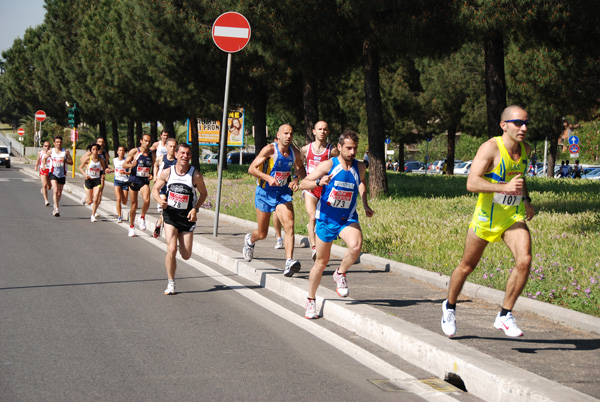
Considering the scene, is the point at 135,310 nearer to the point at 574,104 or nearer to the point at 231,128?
the point at 574,104

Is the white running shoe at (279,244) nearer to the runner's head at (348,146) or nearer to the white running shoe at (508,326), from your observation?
Result: the runner's head at (348,146)

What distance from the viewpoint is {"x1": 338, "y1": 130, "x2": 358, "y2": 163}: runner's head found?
22.4ft

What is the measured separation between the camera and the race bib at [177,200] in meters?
8.30

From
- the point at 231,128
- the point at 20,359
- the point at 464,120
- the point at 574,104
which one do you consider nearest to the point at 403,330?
the point at 20,359

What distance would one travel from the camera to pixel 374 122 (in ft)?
63.3

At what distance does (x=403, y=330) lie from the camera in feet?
19.6

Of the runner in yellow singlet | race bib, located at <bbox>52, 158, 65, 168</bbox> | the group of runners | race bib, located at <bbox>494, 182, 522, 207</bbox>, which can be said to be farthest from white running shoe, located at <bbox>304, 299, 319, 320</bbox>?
race bib, located at <bbox>52, 158, 65, 168</bbox>

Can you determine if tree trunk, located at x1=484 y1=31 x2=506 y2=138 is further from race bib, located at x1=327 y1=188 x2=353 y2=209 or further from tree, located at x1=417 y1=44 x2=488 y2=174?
tree, located at x1=417 y1=44 x2=488 y2=174

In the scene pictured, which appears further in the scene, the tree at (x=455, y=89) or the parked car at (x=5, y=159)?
the parked car at (x=5, y=159)

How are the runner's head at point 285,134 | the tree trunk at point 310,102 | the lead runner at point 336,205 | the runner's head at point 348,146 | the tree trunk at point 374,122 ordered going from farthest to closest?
1. the tree trunk at point 310,102
2. the tree trunk at point 374,122
3. the runner's head at point 285,134
4. the lead runner at point 336,205
5. the runner's head at point 348,146

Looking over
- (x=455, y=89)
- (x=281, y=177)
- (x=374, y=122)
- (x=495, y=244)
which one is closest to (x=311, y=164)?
(x=281, y=177)

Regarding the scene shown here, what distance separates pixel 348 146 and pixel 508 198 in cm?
164

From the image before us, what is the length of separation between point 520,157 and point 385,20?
43.7 feet

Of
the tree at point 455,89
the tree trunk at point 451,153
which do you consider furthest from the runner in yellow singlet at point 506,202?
the tree trunk at point 451,153
